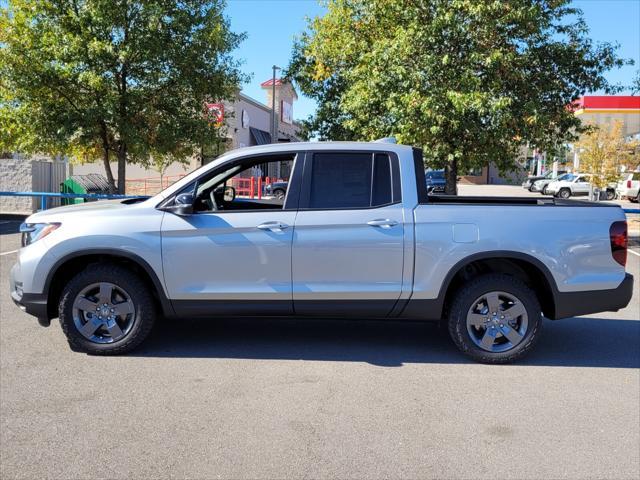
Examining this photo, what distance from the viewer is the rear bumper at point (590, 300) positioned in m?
5.41

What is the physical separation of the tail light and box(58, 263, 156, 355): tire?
3998mm

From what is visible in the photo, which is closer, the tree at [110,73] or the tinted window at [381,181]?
the tinted window at [381,181]

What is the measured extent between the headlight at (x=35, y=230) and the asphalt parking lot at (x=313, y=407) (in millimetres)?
993

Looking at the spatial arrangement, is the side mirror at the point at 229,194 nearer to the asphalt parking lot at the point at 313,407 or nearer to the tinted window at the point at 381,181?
the asphalt parking lot at the point at 313,407

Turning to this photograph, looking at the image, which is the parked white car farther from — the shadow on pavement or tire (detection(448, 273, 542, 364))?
tire (detection(448, 273, 542, 364))

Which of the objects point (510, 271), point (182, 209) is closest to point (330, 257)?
point (182, 209)

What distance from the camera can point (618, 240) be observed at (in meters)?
5.39

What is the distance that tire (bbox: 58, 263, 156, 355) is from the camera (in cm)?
537

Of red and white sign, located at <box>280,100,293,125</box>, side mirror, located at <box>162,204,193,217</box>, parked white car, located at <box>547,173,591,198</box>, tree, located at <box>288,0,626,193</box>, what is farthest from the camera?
red and white sign, located at <box>280,100,293,125</box>

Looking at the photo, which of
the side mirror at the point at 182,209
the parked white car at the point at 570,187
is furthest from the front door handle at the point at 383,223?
the parked white car at the point at 570,187

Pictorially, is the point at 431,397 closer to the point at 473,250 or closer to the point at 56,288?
the point at 473,250

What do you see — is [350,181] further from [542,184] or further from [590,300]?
[542,184]

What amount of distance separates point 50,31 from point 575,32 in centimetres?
1314

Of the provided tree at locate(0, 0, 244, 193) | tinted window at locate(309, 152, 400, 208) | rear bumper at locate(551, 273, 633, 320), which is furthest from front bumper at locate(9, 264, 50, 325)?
tree at locate(0, 0, 244, 193)
